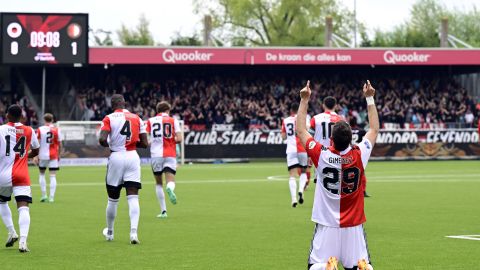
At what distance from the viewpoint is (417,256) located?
1438 cm

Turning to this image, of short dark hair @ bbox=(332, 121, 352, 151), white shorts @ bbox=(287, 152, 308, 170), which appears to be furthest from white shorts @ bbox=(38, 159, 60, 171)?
short dark hair @ bbox=(332, 121, 352, 151)

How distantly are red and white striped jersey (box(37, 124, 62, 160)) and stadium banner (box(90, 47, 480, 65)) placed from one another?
25.7 meters

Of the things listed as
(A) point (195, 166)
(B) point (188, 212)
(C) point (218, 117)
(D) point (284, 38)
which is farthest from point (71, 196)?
(D) point (284, 38)

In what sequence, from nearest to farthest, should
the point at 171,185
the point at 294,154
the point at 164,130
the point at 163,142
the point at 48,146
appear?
the point at 164,130 < the point at 163,142 < the point at 171,185 < the point at 294,154 < the point at 48,146

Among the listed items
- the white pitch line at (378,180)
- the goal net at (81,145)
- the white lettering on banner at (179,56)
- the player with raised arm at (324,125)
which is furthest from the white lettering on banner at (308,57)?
the player with raised arm at (324,125)

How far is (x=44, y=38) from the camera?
149ft

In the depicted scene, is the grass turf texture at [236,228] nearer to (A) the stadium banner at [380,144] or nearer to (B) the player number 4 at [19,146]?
(B) the player number 4 at [19,146]

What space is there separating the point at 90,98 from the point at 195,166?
10664 millimetres

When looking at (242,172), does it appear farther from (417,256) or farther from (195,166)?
(417,256)

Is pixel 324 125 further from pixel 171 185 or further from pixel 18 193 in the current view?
pixel 18 193

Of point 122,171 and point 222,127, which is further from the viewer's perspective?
point 222,127

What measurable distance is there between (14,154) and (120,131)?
5.78 ft

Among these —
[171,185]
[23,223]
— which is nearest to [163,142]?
[171,185]

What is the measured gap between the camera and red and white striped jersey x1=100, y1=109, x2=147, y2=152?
52.9 ft
